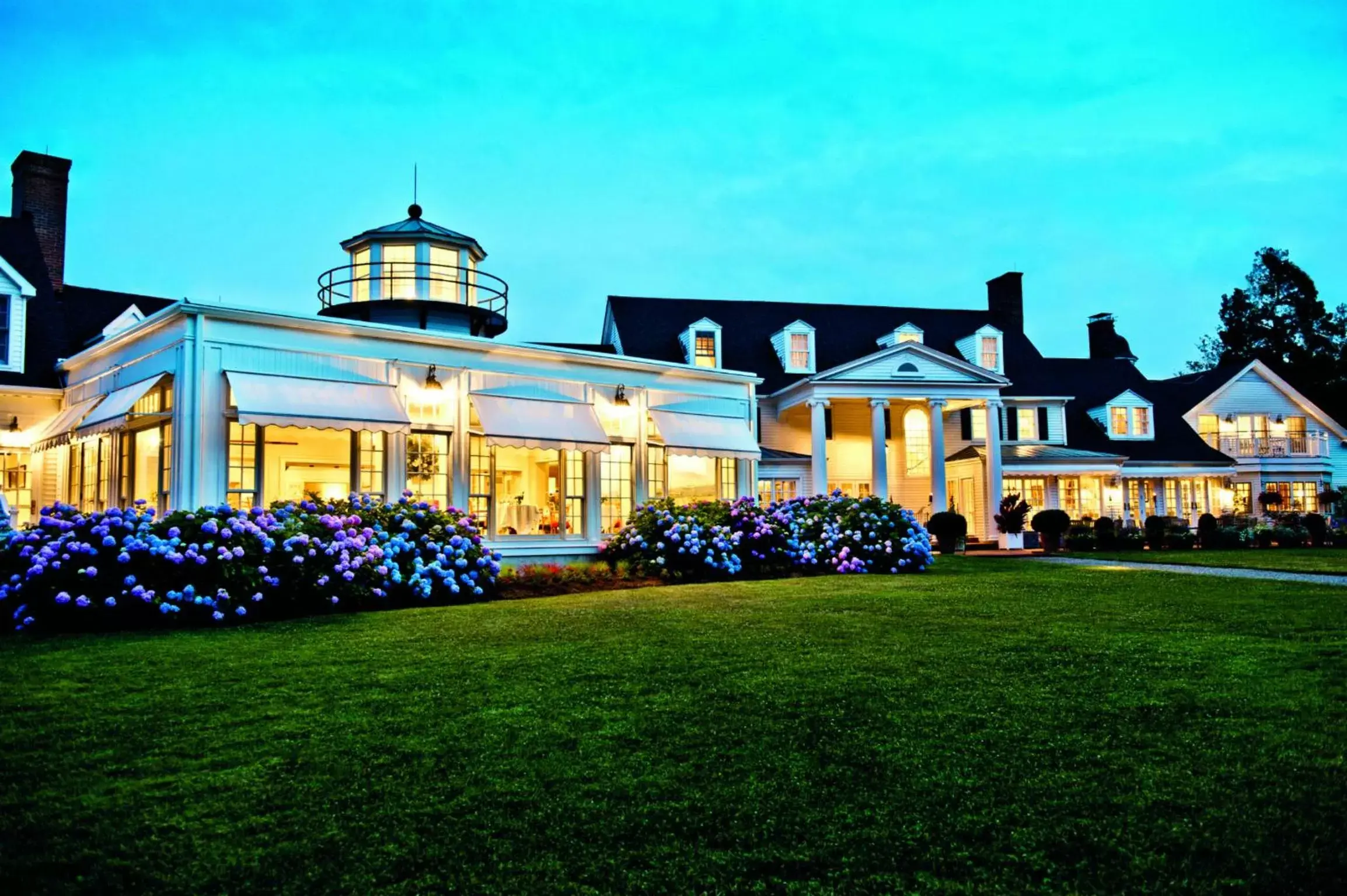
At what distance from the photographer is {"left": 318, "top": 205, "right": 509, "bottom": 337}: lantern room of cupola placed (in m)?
21.4

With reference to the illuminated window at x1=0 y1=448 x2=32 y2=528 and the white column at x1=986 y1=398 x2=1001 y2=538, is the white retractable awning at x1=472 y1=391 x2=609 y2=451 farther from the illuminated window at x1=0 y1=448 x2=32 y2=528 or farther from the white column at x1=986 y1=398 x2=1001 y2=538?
the white column at x1=986 y1=398 x2=1001 y2=538

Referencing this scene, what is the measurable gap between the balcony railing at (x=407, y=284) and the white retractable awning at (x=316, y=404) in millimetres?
5899

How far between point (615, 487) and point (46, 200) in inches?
637

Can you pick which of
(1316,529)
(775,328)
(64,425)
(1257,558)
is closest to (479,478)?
(64,425)

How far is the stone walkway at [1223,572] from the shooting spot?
547 inches

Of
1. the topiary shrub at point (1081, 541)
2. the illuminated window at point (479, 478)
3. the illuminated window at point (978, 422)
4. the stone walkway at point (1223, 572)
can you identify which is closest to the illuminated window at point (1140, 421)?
the illuminated window at point (978, 422)

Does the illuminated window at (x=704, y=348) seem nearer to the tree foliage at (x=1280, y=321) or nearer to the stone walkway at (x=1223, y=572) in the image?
the stone walkway at (x=1223, y=572)

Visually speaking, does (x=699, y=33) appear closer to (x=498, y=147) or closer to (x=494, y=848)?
(x=498, y=147)

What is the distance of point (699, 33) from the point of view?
120188 millimetres

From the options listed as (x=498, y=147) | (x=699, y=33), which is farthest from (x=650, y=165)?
(x=699, y=33)

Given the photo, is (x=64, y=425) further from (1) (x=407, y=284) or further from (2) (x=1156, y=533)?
(2) (x=1156, y=533)

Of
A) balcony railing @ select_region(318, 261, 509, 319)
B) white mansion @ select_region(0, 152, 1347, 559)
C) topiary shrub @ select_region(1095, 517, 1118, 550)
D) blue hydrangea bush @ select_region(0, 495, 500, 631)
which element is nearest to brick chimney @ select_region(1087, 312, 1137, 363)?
white mansion @ select_region(0, 152, 1347, 559)

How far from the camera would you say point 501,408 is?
17.4 meters

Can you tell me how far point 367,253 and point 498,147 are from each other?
123 metres
